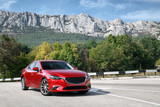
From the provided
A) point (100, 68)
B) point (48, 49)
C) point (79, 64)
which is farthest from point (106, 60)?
point (48, 49)

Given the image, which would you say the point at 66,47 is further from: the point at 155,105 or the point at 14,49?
the point at 155,105

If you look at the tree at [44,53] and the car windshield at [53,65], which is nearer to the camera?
the car windshield at [53,65]

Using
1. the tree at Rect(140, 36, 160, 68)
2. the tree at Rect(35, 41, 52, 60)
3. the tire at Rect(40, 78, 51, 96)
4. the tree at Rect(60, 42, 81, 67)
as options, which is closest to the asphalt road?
the tire at Rect(40, 78, 51, 96)

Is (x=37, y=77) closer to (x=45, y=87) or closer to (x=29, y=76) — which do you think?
(x=45, y=87)

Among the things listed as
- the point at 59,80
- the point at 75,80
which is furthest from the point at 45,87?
the point at 75,80

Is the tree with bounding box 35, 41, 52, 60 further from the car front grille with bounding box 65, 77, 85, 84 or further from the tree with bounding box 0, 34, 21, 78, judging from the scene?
the car front grille with bounding box 65, 77, 85, 84

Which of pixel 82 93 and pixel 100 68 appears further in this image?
pixel 100 68

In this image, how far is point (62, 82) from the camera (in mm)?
8516

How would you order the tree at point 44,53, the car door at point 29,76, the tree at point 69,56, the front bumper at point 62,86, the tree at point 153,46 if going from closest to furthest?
1. the front bumper at point 62,86
2. the car door at point 29,76
3. the tree at point 69,56
4. the tree at point 44,53
5. the tree at point 153,46

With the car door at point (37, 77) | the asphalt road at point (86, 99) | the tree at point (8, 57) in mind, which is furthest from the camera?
the tree at point (8, 57)

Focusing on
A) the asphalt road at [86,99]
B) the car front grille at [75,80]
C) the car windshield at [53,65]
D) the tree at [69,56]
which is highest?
the tree at [69,56]

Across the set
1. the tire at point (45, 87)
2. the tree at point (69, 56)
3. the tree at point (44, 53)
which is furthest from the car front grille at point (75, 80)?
the tree at point (44, 53)

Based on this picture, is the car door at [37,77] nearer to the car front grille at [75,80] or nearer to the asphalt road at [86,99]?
the asphalt road at [86,99]

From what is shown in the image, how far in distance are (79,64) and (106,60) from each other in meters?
9.16
